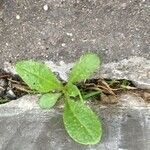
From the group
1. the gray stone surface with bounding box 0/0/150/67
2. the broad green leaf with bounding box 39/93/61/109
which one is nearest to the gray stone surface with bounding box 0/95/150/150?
the broad green leaf with bounding box 39/93/61/109

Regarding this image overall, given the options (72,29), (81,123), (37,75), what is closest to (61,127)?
(81,123)

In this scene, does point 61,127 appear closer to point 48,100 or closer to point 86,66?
point 48,100

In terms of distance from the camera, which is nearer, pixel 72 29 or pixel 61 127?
pixel 61 127

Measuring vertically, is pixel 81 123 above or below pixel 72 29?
below

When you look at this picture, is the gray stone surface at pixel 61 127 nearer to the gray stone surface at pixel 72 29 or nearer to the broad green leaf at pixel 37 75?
the broad green leaf at pixel 37 75

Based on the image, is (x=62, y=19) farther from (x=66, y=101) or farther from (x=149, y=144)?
(x=149, y=144)

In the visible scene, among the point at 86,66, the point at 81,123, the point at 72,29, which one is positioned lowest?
the point at 81,123
